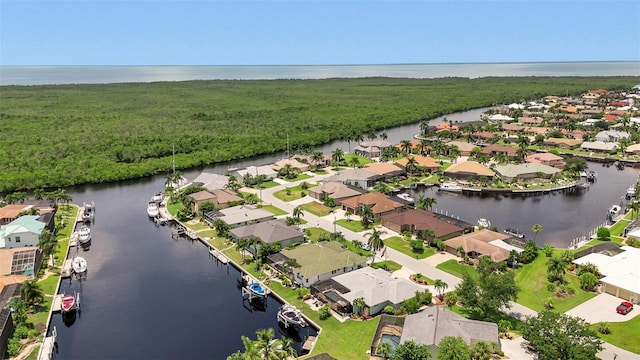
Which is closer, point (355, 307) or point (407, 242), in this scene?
point (355, 307)

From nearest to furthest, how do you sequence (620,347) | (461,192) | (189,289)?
1. (620,347)
2. (189,289)
3. (461,192)

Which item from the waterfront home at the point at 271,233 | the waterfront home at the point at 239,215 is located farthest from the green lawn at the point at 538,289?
the waterfront home at the point at 239,215

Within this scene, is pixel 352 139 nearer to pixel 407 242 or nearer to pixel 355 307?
pixel 407 242

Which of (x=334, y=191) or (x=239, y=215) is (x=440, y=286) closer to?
(x=239, y=215)

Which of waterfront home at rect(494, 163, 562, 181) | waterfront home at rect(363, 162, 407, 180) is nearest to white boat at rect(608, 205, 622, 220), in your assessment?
waterfront home at rect(494, 163, 562, 181)

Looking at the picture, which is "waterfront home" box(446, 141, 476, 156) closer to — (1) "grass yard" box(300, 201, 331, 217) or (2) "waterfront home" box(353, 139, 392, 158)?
(2) "waterfront home" box(353, 139, 392, 158)

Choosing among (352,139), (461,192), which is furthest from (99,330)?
(352,139)
